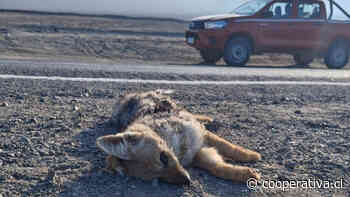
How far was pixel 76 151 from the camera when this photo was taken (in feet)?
13.0

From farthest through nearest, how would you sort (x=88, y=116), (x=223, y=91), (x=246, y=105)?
(x=223, y=91) → (x=246, y=105) → (x=88, y=116)

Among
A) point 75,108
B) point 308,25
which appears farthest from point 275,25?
point 75,108

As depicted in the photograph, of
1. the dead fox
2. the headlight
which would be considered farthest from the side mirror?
the dead fox

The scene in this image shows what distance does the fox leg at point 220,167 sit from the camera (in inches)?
135

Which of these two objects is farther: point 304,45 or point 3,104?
point 304,45

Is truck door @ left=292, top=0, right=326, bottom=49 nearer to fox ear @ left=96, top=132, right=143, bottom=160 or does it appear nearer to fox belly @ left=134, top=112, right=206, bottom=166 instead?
fox belly @ left=134, top=112, right=206, bottom=166

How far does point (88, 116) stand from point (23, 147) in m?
1.39

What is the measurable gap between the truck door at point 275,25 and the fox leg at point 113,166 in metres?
10.5

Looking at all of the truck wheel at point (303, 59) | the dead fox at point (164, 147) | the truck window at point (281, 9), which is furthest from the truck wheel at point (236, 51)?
the dead fox at point (164, 147)

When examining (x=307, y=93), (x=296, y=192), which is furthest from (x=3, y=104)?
(x=307, y=93)

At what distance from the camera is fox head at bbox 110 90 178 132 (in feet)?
13.8

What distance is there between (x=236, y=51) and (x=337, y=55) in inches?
164

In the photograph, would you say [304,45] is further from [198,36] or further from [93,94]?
[93,94]

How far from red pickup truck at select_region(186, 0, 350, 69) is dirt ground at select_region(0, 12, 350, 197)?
4.80 metres
